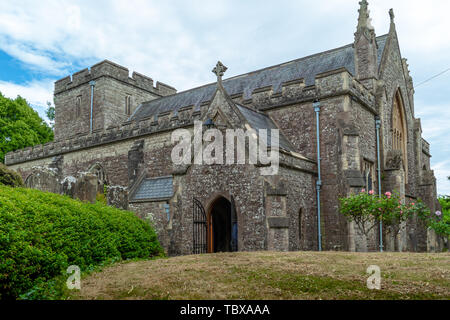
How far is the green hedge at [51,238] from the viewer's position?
6.76m

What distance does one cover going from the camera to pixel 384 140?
1902 centimetres

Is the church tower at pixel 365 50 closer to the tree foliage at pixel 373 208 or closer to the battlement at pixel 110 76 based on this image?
the tree foliage at pixel 373 208

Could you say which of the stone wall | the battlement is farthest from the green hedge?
the battlement

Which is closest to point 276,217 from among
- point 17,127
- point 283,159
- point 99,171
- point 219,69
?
point 283,159

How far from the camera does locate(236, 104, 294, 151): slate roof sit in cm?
1569

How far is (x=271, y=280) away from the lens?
268 inches

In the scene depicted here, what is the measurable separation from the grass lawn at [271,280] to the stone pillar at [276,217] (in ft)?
Answer: 13.2

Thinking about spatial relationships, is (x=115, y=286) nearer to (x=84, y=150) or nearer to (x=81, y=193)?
(x=81, y=193)

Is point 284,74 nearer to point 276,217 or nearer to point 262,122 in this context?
point 262,122

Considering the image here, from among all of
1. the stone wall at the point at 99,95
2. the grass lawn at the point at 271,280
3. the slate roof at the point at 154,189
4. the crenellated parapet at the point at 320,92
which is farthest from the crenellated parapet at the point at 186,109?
the grass lawn at the point at 271,280

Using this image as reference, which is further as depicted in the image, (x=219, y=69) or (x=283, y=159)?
(x=219, y=69)

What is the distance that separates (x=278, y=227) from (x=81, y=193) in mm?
6144

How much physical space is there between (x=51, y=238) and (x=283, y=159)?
829 cm
